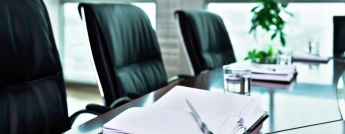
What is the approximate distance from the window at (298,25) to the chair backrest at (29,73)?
316 cm

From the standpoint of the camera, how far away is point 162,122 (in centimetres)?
77

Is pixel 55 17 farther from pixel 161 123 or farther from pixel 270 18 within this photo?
pixel 161 123

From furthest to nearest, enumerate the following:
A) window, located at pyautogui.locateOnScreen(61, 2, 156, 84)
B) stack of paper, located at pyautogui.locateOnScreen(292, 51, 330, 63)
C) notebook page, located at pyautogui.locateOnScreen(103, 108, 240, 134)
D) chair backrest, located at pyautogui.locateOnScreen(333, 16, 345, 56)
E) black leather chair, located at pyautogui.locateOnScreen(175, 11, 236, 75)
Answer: window, located at pyautogui.locateOnScreen(61, 2, 156, 84)
chair backrest, located at pyautogui.locateOnScreen(333, 16, 345, 56)
stack of paper, located at pyautogui.locateOnScreen(292, 51, 330, 63)
black leather chair, located at pyautogui.locateOnScreen(175, 11, 236, 75)
notebook page, located at pyautogui.locateOnScreen(103, 108, 240, 134)

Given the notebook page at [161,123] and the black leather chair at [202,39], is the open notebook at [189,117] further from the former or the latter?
the black leather chair at [202,39]

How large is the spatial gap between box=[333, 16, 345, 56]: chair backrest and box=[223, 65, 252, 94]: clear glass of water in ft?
7.18

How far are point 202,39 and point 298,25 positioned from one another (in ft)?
7.14

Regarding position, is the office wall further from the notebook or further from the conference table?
the notebook

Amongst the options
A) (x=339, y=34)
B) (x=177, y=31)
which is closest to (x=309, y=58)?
(x=339, y=34)

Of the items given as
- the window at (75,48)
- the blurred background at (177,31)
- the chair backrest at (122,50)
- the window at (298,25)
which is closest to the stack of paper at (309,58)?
the chair backrest at (122,50)

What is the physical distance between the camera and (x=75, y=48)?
17.8 feet

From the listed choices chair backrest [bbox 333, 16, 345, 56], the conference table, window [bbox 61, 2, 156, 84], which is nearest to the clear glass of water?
the conference table

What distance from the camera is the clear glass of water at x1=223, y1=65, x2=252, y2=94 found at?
1204 mm

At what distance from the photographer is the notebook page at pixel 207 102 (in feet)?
3.02

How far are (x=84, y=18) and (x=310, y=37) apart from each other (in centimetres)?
309
